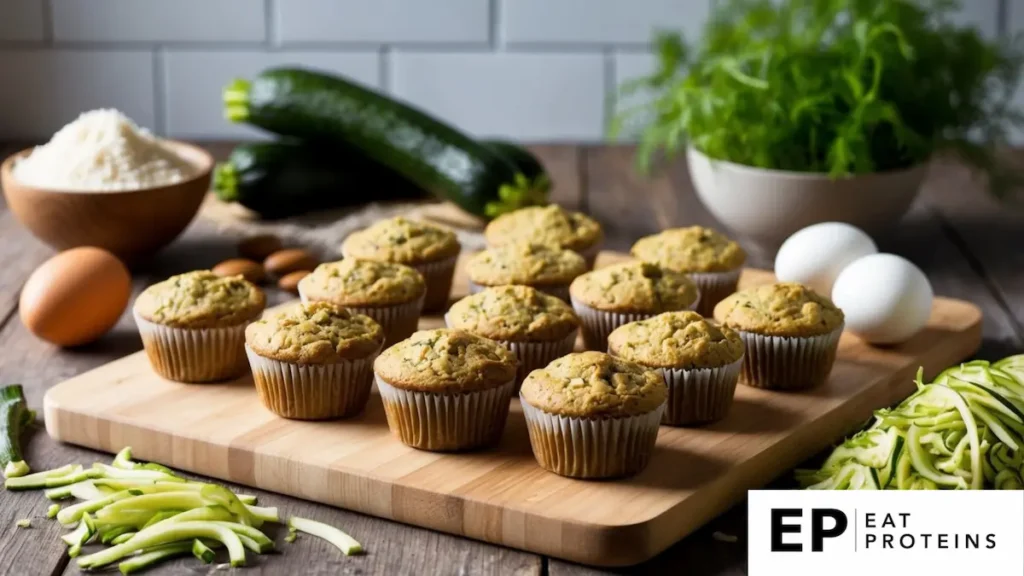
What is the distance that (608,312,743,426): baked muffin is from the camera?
2432 mm

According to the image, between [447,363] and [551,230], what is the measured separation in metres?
0.97

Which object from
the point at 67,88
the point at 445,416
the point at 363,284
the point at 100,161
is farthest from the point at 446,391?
the point at 67,88

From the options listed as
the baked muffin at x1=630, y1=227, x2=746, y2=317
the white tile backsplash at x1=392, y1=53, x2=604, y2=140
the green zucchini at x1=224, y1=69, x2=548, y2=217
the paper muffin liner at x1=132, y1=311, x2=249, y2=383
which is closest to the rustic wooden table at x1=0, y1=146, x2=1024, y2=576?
the white tile backsplash at x1=392, y1=53, x2=604, y2=140

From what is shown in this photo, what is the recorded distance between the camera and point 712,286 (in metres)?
3.07

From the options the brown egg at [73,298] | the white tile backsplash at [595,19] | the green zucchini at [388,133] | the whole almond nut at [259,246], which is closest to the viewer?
the brown egg at [73,298]

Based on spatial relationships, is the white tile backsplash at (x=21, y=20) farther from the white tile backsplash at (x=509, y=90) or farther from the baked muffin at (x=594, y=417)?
the baked muffin at (x=594, y=417)

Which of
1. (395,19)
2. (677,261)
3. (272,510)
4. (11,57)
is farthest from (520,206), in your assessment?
(11,57)

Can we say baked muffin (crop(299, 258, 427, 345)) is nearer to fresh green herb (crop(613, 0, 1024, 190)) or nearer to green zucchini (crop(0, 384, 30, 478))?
green zucchini (crop(0, 384, 30, 478))

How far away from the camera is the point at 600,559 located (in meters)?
2.05

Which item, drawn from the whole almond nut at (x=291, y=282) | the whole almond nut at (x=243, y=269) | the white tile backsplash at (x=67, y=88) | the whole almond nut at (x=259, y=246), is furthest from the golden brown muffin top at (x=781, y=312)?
the white tile backsplash at (x=67, y=88)

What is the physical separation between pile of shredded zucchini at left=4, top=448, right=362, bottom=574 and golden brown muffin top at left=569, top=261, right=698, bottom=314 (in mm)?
881

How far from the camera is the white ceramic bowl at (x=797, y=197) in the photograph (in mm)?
3412

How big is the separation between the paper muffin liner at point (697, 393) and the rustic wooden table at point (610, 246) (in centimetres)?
23

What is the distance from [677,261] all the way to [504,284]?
406mm
